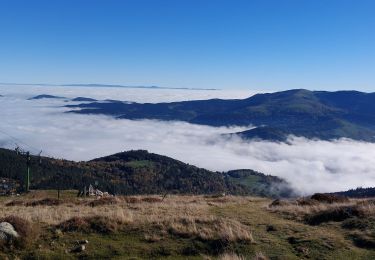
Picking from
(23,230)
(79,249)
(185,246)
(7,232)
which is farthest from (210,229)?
(7,232)

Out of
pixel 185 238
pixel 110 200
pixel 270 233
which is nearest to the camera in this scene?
pixel 185 238

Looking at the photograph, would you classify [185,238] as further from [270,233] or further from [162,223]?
[270,233]

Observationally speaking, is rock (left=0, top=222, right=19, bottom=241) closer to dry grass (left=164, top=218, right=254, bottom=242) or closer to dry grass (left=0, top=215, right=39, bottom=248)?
dry grass (left=0, top=215, right=39, bottom=248)

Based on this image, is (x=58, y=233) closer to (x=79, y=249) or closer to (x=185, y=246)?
(x=79, y=249)

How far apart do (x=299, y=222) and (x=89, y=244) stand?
519 inches

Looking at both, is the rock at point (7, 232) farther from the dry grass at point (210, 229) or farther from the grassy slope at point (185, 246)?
the dry grass at point (210, 229)

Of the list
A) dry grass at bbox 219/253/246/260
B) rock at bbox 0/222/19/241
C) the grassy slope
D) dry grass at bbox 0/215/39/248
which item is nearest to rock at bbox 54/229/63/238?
the grassy slope

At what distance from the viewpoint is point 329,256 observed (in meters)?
20.3

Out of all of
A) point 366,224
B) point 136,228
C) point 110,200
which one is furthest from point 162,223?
point 110,200

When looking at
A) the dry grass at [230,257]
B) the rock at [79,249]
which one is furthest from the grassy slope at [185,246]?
the dry grass at [230,257]

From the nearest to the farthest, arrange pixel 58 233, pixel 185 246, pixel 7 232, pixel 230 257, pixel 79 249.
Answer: pixel 230 257, pixel 79 249, pixel 7 232, pixel 185 246, pixel 58 233

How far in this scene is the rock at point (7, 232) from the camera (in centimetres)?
2059

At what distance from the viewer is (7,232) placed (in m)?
20.8

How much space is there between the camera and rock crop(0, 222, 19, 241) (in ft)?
67.6
